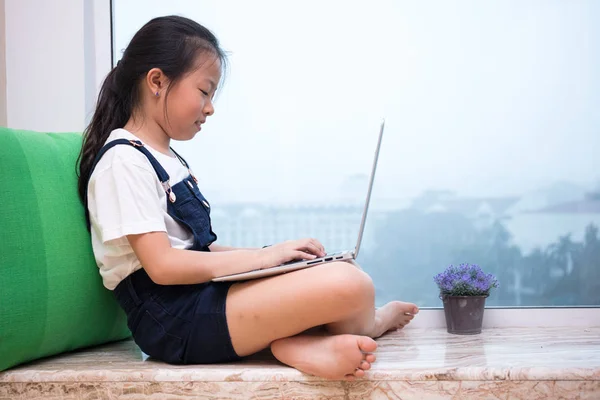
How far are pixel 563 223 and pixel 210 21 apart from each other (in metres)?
1.06

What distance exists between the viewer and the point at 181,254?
1188mm

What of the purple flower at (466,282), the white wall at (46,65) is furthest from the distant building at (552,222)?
the white wall at (46,65)

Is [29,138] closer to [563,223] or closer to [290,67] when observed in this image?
[290,67]

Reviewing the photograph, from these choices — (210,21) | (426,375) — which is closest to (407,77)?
(210,21)

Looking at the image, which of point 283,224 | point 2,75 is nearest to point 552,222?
point 283,224

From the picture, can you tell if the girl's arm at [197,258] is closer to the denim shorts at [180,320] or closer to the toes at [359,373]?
the denim shorts at [180,320]

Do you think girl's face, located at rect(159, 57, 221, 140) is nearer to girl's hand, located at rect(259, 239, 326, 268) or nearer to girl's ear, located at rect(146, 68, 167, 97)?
girl's ear, located at rect(146, 68, 167, 97)

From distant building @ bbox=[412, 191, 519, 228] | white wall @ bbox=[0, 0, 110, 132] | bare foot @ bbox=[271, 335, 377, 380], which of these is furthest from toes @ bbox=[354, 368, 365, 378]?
white wall @ bbox=[0, 0, 110, 132]

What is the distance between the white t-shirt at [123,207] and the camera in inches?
46.3

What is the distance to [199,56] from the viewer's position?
133 centimetres

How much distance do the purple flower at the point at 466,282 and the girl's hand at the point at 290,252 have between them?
47cm

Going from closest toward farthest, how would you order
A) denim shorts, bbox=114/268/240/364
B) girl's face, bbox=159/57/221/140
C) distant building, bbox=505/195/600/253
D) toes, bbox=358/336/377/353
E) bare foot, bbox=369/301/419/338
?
toes, bbox=358/336/377/353
denim shorts, bbox=114/268/240/364
girl's face, bbox=159/57/221/140
bare foot, bbox=369/301/419/338
distant building, bbox=505/195/600/253

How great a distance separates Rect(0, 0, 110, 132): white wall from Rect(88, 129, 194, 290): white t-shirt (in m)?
0.51

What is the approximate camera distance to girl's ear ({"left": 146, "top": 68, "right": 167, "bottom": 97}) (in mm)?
1313
